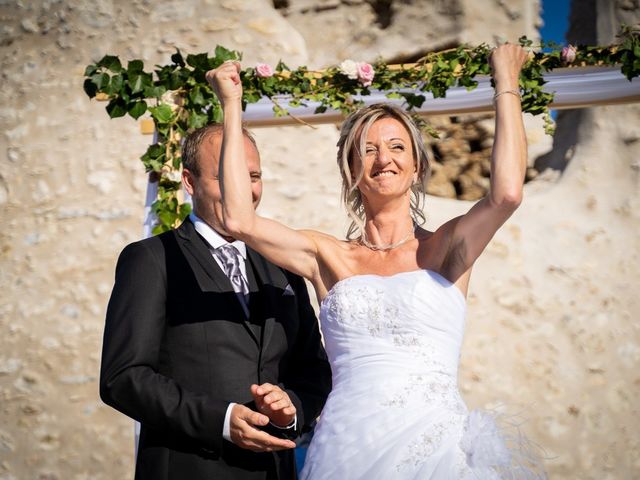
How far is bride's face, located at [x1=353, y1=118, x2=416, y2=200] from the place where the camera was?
8.21ft

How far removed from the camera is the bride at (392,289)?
83.1 inches

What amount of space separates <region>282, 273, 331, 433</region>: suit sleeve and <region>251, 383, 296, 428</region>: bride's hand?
0.33 m

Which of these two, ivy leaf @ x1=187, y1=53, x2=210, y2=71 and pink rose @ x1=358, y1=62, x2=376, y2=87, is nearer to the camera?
ivy leaf @ x1=187, y1=53, x2=210, y2=71

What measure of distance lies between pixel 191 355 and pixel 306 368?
0.51m

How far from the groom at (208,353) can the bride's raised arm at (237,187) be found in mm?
274

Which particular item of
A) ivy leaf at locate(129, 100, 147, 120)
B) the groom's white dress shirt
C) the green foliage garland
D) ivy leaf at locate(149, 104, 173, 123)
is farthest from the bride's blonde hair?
ivy leaf at locate(149, 104, 173, 123)

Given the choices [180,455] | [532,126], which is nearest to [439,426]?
[180,455]

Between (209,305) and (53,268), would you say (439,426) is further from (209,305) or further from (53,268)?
(53,268)

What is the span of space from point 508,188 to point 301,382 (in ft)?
3.50

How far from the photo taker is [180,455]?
7.63ft

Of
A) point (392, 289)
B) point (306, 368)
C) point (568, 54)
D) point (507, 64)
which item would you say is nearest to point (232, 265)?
point (306, 368)

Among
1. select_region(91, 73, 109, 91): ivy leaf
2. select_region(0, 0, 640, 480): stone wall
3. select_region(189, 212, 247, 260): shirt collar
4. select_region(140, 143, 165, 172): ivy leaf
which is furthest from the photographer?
select_region(0, 0, 640, 480): stone wall

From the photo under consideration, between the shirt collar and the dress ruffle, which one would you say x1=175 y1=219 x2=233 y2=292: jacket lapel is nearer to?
the shirt collar

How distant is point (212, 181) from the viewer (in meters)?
2.71
